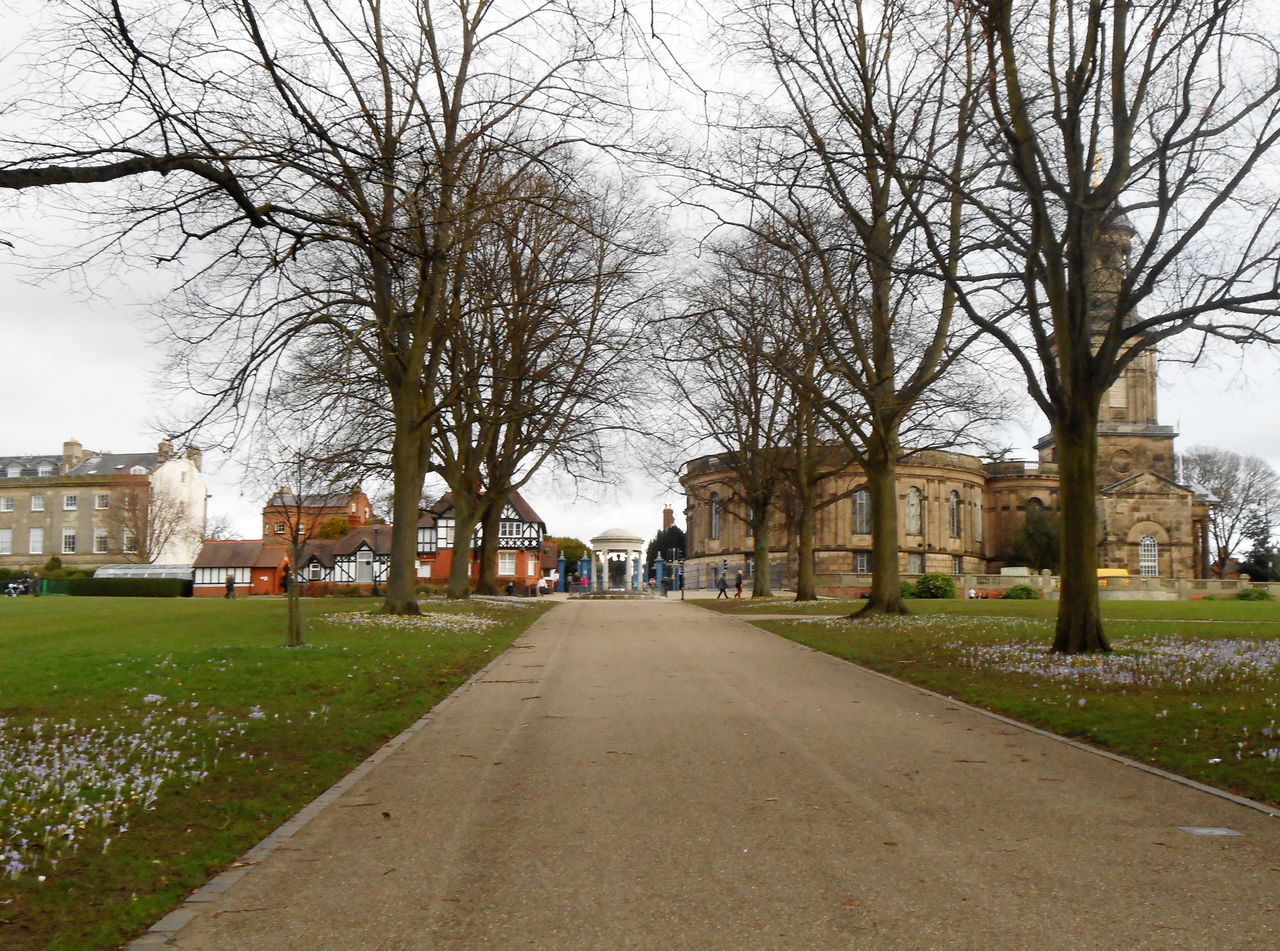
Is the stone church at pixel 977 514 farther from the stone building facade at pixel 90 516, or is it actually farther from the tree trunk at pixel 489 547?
the stone building facade at pixel 90 516

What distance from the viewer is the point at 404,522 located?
92.1 ft

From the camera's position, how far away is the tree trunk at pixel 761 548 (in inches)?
1896

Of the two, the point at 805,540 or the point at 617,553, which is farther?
the point at 617,553

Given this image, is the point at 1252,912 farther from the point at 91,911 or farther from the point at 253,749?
the point at 253,749

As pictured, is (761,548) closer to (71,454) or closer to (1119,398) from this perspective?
(1119,398)

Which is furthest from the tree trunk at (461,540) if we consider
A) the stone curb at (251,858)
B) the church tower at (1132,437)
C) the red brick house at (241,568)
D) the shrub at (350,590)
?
the church tower at (1132,437)

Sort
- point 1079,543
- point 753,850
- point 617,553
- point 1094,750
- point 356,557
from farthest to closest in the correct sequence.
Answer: point 356,557, point 617,553, point 1079,543, point 1094,750, point 753,850

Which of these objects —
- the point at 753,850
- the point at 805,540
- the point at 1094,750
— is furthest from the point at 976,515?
the point at 753,850

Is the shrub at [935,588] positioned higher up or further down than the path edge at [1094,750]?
higher up

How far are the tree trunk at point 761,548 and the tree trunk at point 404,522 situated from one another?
21.8 metres

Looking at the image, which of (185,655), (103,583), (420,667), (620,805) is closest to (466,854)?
(620,805)

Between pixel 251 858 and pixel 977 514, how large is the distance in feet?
301

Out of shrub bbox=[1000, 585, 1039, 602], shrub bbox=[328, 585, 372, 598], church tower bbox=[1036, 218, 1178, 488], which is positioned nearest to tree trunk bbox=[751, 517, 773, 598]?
shrub bbox=[1000, 585, 1039, 602]

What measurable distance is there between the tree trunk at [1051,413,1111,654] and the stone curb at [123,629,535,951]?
1163 cm
